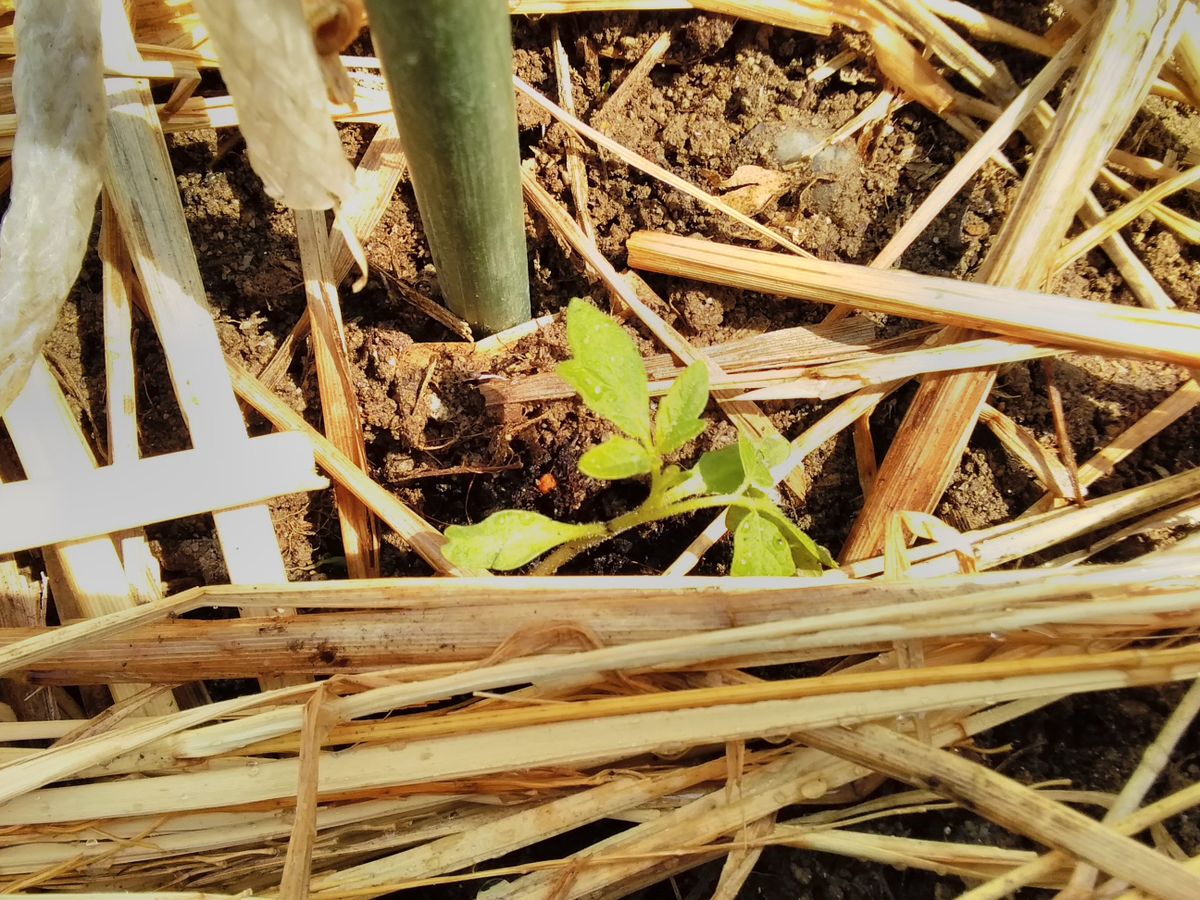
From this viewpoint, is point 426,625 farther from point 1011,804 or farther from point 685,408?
point 1011,804

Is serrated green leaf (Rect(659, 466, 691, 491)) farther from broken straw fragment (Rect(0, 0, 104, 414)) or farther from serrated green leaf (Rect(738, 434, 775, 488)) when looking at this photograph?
broken straw fragment (Rect(0, 0, 104, 414))

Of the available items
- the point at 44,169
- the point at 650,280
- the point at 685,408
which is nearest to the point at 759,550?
the point at 685,408

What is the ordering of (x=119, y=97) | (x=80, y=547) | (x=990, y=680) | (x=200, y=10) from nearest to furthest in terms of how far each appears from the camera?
(x=200, y=10), (x=990, y=680), (x=80, y=547), (x=119, y=97)

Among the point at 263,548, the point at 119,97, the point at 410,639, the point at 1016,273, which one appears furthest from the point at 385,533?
the point at 1016,273

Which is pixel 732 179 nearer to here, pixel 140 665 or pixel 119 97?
pixel 119 97

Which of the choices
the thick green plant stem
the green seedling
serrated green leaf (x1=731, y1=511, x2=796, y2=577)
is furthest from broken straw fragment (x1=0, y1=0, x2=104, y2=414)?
serrated green leaf (x1=731, y1=511, x2=796, y2=577)

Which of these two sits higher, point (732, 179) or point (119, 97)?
point (119, 97)

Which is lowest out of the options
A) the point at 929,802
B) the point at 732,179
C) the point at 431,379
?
the point at 929,802

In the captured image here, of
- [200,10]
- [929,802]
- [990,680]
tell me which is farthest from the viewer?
[929,802]
